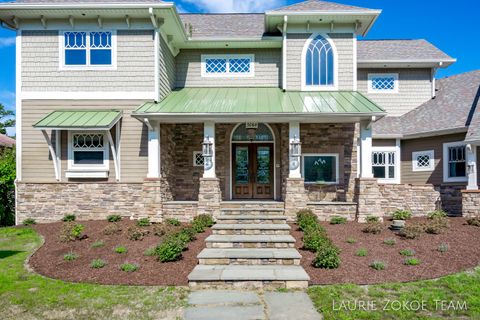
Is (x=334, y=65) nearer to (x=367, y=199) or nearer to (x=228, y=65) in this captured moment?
(x=228, y=65)

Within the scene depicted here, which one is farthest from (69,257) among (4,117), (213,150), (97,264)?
(4,117)

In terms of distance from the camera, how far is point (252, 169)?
13.2 metres

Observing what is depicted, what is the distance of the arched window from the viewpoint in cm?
1295

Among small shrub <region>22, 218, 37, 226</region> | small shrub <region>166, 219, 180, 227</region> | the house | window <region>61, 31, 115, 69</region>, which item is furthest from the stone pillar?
small shrub <region>22, 218, 37, 226</region>

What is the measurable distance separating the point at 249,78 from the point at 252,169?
3.69m

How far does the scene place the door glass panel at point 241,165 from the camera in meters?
13.2

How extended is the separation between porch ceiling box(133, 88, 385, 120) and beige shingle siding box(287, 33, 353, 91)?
425mm

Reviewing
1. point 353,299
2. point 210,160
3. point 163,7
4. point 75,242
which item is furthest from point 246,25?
point 353,299

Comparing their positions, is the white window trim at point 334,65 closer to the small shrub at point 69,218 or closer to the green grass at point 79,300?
the small shrub at point 69,218

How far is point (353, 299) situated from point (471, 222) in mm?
6977

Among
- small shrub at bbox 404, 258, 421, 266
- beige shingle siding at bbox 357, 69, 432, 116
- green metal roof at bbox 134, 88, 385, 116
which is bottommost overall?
small shrub at bbox 404, 258, 421, 266

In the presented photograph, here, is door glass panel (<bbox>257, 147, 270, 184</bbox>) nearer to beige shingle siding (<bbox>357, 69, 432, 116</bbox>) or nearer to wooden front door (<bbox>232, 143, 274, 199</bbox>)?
wooden front door (<bbox>232, 143, 274, 199</bbox>)

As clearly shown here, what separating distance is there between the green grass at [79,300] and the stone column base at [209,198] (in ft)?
15.7

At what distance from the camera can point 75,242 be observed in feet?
29.1
